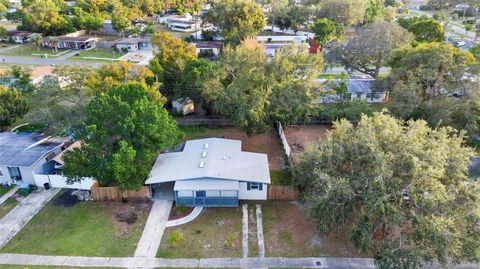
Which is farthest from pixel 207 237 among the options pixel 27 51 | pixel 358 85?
pixel 27 51

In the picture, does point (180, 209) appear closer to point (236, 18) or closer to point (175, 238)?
point (175, 238)

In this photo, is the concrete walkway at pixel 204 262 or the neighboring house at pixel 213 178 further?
the neighboring house at pixel 213 178

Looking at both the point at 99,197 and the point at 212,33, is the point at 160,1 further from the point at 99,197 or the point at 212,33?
the point at 99,197

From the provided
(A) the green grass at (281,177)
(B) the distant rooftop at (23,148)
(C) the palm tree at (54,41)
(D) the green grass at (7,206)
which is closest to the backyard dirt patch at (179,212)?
(A) the green grass at (281,177)

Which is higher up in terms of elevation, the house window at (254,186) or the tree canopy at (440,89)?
the tree canopy at (440,89)

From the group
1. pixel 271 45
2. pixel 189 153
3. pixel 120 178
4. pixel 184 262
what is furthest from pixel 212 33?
pixel 184 262

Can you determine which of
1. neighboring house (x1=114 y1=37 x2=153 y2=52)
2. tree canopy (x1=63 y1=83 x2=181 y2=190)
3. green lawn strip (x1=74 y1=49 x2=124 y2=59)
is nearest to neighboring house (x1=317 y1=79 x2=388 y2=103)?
tree canopy (x1=63 y1=83 x2=181 y2=190)

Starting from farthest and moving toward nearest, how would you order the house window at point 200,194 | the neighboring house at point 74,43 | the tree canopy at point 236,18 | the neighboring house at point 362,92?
1. the neighboring house at point 74,43
2. the tree canopy at point 236,18
3. the neighboring house at point 362,92
4. the house window at point 200,194

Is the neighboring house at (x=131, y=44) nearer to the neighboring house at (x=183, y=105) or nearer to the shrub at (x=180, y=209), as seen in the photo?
the neighboring house at (x=183, y=105)
